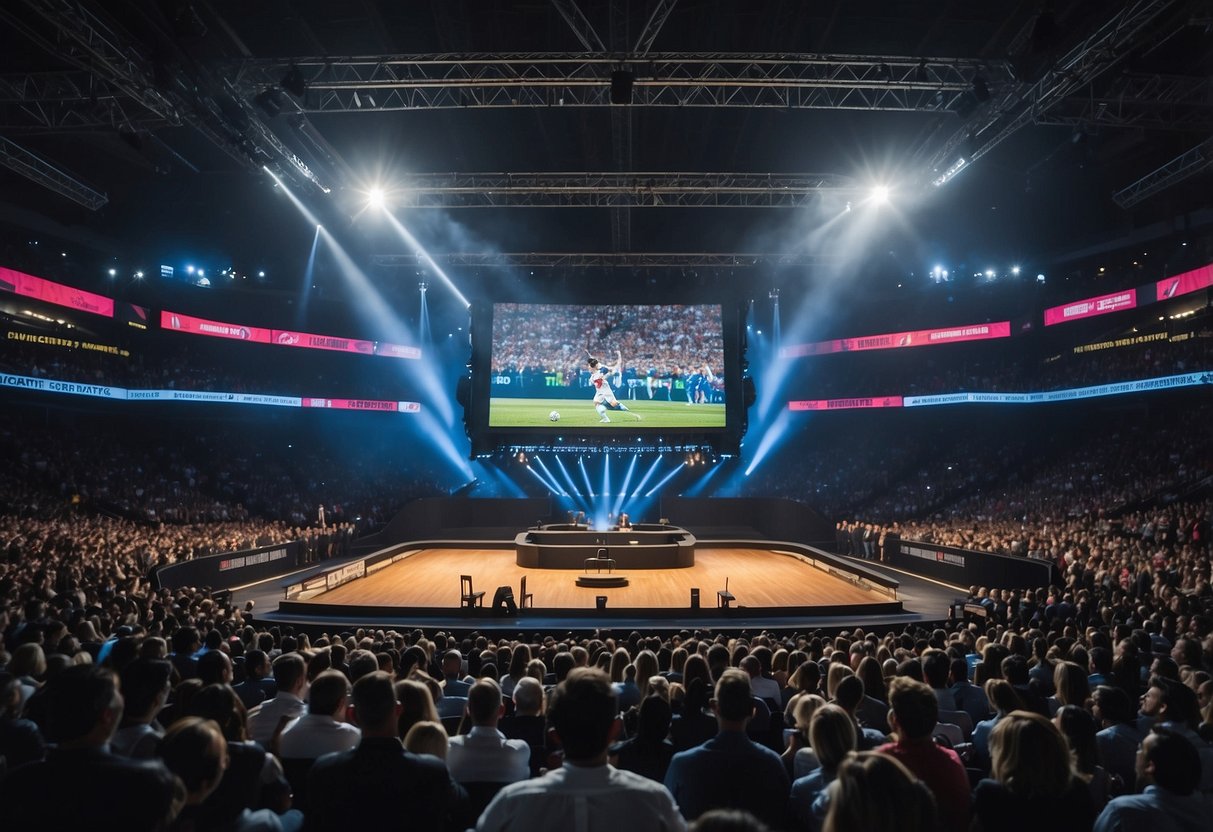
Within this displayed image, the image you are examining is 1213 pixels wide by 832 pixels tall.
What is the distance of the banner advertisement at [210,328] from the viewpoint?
2942 cm

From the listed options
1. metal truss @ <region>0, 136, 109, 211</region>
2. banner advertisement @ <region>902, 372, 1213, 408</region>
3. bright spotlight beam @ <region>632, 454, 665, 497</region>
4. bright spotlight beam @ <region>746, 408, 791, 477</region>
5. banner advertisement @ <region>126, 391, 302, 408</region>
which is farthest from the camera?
bright spotlight beam @ <region>746, 408, 791, 477</region>

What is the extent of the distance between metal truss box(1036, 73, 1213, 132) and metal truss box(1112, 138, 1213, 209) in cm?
141

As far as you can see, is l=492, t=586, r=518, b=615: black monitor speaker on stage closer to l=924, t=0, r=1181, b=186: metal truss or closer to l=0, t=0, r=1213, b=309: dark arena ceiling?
l=0, t=0, r=1213, b=309: dark arena ceiling

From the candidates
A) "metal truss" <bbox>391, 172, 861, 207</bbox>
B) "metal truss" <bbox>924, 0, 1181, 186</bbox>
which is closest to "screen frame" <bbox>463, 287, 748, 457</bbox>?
"metal truss" <bbox>391, 172, 861, 207</bbox>

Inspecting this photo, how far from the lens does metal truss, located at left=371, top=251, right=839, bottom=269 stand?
2556cm

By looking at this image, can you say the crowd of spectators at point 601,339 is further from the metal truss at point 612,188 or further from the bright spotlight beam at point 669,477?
the bright spotlight beam at point 669,477

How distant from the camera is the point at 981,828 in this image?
111 inches

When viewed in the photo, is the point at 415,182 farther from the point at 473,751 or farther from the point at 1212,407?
the point at 1212,407

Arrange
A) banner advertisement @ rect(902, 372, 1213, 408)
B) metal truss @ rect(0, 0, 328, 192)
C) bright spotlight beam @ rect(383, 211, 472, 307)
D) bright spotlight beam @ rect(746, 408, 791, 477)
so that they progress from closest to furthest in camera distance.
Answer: metal truss @ rect(0, 0, 328, 192)
banner advertisement @ rect(902, 372, 1213, 408)
bright spotlight beam @ rect(383, 211, 472, 307)
bright spotlight beam @ rect(746, 408, 791, 477)

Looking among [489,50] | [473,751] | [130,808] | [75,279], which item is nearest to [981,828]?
[473,751]

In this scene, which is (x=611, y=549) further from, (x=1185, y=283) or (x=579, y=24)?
(x=1185, y=283)

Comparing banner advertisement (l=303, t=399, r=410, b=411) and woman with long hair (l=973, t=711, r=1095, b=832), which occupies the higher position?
banner advertisement (l=303, t=399, r=410, b=411)

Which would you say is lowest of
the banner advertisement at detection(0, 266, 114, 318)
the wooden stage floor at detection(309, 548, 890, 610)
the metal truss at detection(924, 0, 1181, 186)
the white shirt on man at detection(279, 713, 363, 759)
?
the wooden stage floor at detection(309, 548, 890, 610)

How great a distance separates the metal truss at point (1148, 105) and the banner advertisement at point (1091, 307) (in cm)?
1073
